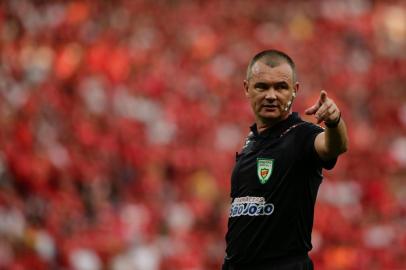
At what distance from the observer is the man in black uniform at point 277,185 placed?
155 inches

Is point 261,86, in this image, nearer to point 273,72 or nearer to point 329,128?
point 273,72

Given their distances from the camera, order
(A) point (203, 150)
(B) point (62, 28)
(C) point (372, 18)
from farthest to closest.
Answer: (C) point (372, 18), (B) point (62, 28), (A) point (203, 150)

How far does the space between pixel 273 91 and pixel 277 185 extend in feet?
1.20

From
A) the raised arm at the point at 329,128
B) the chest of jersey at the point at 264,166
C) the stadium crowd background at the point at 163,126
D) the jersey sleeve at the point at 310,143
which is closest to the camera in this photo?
the raised arm at the point at 329,128

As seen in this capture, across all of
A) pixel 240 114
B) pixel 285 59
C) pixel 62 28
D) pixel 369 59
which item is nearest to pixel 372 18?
pixel 369 59

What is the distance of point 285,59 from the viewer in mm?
4039

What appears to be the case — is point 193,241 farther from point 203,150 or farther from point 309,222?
point 309,222

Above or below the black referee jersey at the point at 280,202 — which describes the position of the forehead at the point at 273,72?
above

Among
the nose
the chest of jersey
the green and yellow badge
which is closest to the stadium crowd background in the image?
the chest of jersey

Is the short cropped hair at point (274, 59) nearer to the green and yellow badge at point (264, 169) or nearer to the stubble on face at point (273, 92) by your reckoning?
the stubble on face at point (273, 92)

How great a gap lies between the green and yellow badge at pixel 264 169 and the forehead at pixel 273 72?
32 centimetres

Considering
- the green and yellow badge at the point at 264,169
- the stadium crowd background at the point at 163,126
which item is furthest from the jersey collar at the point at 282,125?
the stadium crowd background at the point at 163,126

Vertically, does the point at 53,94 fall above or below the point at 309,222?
above

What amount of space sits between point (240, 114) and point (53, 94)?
10.9ft
